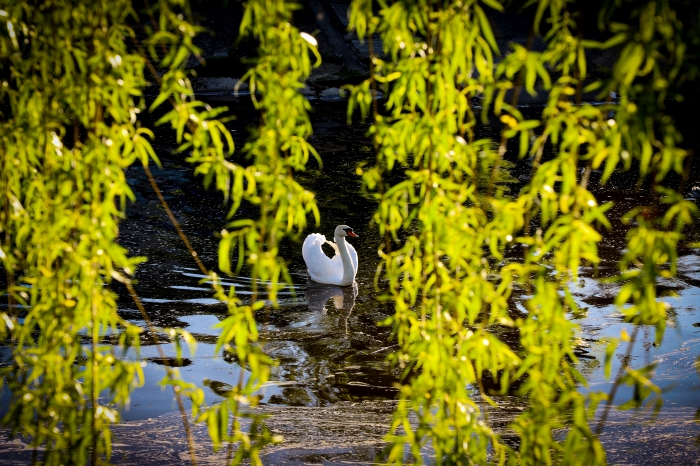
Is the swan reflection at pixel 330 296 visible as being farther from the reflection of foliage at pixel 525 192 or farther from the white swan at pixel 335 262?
the reflection of foliage at pixel 525 192

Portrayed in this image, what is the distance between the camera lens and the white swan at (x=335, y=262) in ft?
23.3

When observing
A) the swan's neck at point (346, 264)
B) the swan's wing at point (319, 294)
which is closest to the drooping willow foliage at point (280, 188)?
the swan's wing at point (319, 294)

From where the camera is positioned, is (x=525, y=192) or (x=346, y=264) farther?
(x=346, y=264)

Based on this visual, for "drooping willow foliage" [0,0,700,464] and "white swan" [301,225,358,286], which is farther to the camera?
"white swan" [301,225,358,286]

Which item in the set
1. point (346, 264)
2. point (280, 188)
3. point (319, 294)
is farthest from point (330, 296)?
point (280, 188)

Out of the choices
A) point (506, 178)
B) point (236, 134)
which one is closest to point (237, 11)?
point (236, 134)

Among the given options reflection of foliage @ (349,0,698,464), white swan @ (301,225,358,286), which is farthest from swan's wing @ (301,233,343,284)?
reflection of foliage @ (349,0,698,464)

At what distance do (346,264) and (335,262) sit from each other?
19 cm

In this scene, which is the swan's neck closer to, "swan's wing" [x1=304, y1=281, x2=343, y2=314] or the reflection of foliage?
"swan's wing" [x1=304, y1=281, x2=343, y2=314]

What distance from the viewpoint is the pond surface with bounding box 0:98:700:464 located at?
4723 millimetres

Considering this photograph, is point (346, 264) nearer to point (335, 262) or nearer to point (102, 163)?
point (335, 262)

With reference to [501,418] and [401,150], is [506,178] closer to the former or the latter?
[501,418]

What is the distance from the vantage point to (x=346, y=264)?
707 cm

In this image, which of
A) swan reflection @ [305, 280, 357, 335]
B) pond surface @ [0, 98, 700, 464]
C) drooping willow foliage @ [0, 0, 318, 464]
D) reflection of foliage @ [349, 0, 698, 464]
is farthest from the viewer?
swan reflection @ [305, 280, 357, 335]
